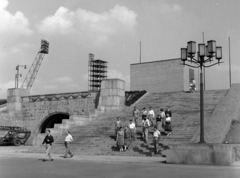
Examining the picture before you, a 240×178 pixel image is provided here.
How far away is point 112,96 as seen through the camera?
27859 mm

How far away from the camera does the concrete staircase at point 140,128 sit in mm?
18109

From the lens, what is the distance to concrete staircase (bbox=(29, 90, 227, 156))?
1811 centimetres

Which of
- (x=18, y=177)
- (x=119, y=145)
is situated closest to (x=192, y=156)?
(x=119, y=145)

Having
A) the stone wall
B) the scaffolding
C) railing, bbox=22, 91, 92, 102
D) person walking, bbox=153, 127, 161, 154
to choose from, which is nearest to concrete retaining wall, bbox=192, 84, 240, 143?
person walking, bbox=153, 127, 161, 154

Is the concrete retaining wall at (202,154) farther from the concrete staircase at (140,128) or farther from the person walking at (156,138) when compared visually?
the concrete staircase at (140,128)

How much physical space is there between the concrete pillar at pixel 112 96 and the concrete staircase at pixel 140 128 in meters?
1.29

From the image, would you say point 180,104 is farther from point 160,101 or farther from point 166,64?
point 166,64

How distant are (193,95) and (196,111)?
4.74m

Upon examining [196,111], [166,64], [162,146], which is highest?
[166,64]

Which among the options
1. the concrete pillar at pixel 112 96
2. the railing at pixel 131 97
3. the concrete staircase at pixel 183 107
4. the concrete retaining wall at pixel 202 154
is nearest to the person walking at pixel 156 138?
the concrete staircase at pixel 183 107

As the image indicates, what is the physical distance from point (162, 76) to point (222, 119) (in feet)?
62.7

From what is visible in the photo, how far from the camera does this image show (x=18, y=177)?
31.6ft

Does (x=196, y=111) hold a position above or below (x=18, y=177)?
above

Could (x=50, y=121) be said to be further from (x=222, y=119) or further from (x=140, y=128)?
(x=222, y=119)
